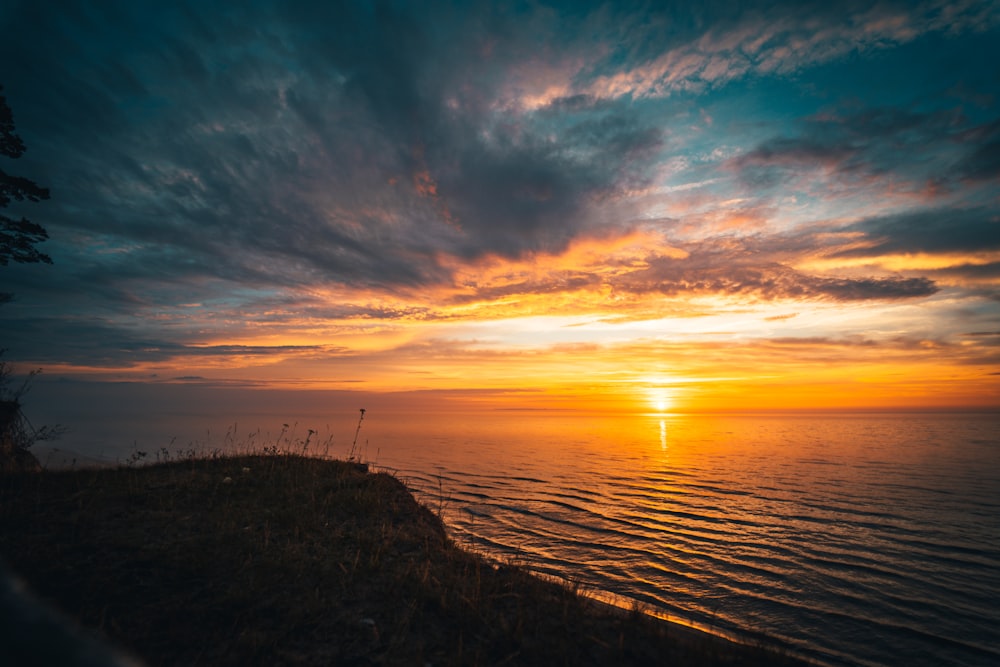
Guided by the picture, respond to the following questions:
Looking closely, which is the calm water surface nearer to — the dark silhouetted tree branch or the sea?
the sea

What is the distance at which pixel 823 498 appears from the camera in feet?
85.0

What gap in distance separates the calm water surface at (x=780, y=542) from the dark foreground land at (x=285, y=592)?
532 centimetres

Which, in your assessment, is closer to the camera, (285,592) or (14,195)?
(285,592)

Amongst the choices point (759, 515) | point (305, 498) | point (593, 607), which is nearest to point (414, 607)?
point (593, 607)

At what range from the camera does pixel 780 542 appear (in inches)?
717

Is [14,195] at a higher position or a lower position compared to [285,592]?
higher

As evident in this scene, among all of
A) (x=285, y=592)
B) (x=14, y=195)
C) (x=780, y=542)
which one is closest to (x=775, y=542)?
(x=780, y=542)

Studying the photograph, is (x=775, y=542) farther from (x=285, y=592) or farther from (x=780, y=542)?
(x=285, y=592)

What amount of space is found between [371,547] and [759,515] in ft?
66.8

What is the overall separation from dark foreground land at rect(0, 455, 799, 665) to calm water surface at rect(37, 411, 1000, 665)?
5.32 meters

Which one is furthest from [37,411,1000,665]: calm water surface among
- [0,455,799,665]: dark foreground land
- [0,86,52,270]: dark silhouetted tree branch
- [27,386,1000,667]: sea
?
[0,86,52,270]: dark silhouetted tree branch

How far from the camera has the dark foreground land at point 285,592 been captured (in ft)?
22.1

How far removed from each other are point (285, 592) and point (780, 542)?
18.5m

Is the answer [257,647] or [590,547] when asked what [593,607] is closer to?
[257,647]
